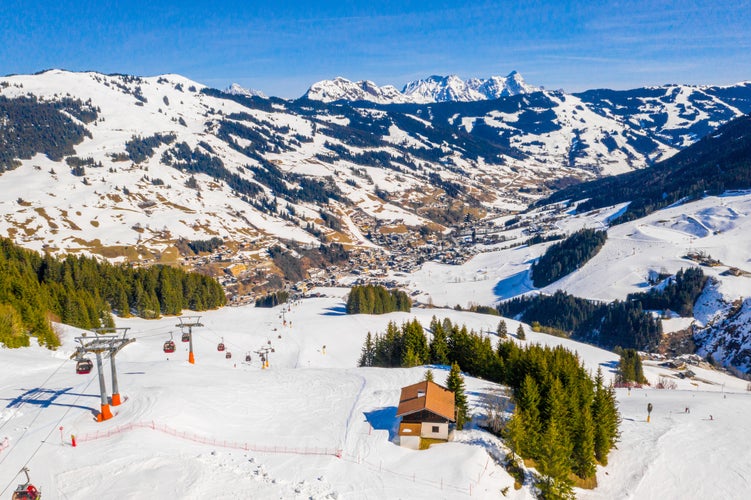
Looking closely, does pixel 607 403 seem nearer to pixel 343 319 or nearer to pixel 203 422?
pixel 203 422

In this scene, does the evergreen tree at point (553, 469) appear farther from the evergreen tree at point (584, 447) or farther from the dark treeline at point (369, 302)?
the dark treeline at point (369, 302)

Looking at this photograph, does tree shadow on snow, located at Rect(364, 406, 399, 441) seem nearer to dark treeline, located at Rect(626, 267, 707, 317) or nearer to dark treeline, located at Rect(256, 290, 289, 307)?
dark treeline, located at Rect(256, 290, 289, 307)

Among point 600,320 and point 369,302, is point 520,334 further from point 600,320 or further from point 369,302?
point 600,320

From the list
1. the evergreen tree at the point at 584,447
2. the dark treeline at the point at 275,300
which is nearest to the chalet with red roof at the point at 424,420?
Answer: the evergreen tree at the point at 584,447

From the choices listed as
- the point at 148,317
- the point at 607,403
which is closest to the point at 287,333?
the point at 148,317

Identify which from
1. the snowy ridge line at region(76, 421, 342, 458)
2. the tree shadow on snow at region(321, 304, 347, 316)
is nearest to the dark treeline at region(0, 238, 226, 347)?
the tree shadow on snow at region(321, 304, 347, 316)
